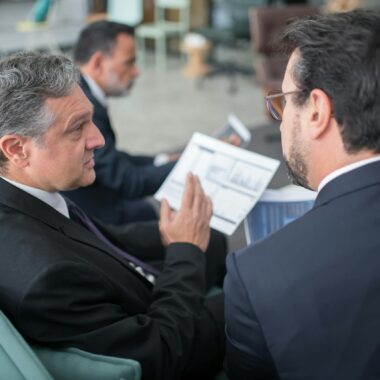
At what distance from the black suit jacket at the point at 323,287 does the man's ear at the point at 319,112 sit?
0.09 m

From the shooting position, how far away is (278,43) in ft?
3.55

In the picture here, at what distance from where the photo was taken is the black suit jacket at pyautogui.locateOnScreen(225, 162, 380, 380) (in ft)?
2.64

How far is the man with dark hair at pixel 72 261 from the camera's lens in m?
0.99

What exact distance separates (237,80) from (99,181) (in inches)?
171

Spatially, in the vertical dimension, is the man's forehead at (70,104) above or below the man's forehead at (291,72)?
below

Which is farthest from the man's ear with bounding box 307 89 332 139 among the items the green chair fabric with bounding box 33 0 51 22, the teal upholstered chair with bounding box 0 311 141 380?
the green chair fabric with bounding box 33 0 51 22

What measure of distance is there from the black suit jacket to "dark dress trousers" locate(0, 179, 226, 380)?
0.97 feet

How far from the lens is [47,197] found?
4.13 ft

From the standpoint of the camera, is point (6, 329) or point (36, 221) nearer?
point (6, 329)

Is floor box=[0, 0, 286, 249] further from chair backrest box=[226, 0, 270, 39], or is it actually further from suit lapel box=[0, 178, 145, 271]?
suit lapel box=[0, 178, 145, 271]

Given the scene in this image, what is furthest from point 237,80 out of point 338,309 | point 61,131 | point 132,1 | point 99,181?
point 338,309

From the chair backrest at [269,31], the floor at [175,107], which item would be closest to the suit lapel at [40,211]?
the floor at [175,107]

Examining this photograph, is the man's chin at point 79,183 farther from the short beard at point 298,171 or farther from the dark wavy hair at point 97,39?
the dark wavy hair at point 97,39

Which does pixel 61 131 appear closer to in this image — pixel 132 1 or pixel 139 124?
pixel 139 124
